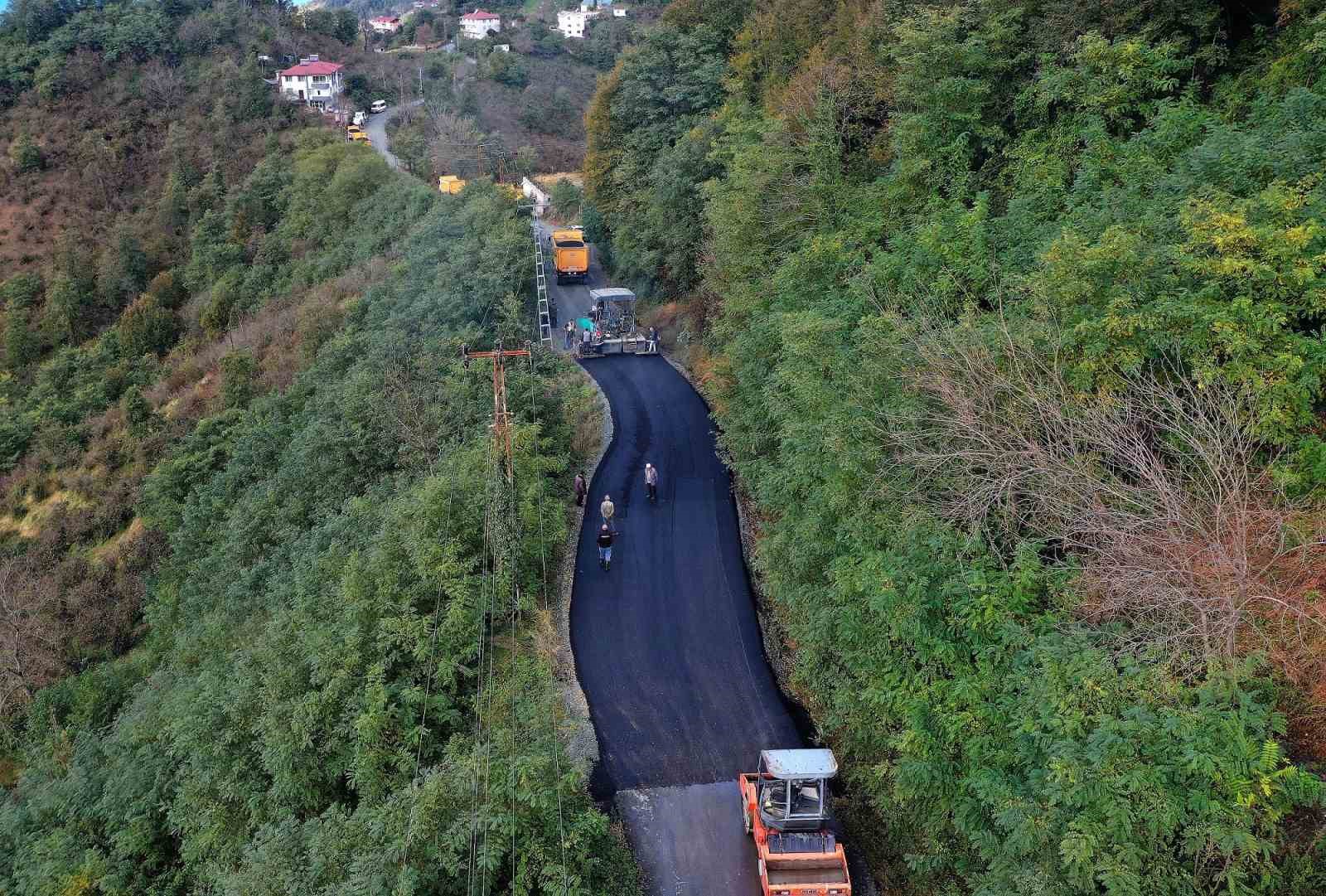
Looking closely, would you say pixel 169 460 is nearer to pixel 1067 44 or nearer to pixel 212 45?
pixel 1067 44

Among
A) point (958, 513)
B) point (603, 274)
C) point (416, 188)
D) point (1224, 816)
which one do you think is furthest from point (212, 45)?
point (1224, 816)

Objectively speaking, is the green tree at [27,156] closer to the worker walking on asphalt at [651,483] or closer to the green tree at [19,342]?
the green tree at [19,342]

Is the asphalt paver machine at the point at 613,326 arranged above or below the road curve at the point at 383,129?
below

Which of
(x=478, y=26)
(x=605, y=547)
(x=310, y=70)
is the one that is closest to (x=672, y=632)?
(x=605, y=547)

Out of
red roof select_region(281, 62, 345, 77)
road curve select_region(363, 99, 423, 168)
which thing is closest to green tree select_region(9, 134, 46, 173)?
red roof select_region(281, 62, 345, 77)

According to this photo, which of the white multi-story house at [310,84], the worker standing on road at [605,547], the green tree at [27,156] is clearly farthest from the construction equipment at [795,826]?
the green tree at [27,156]
